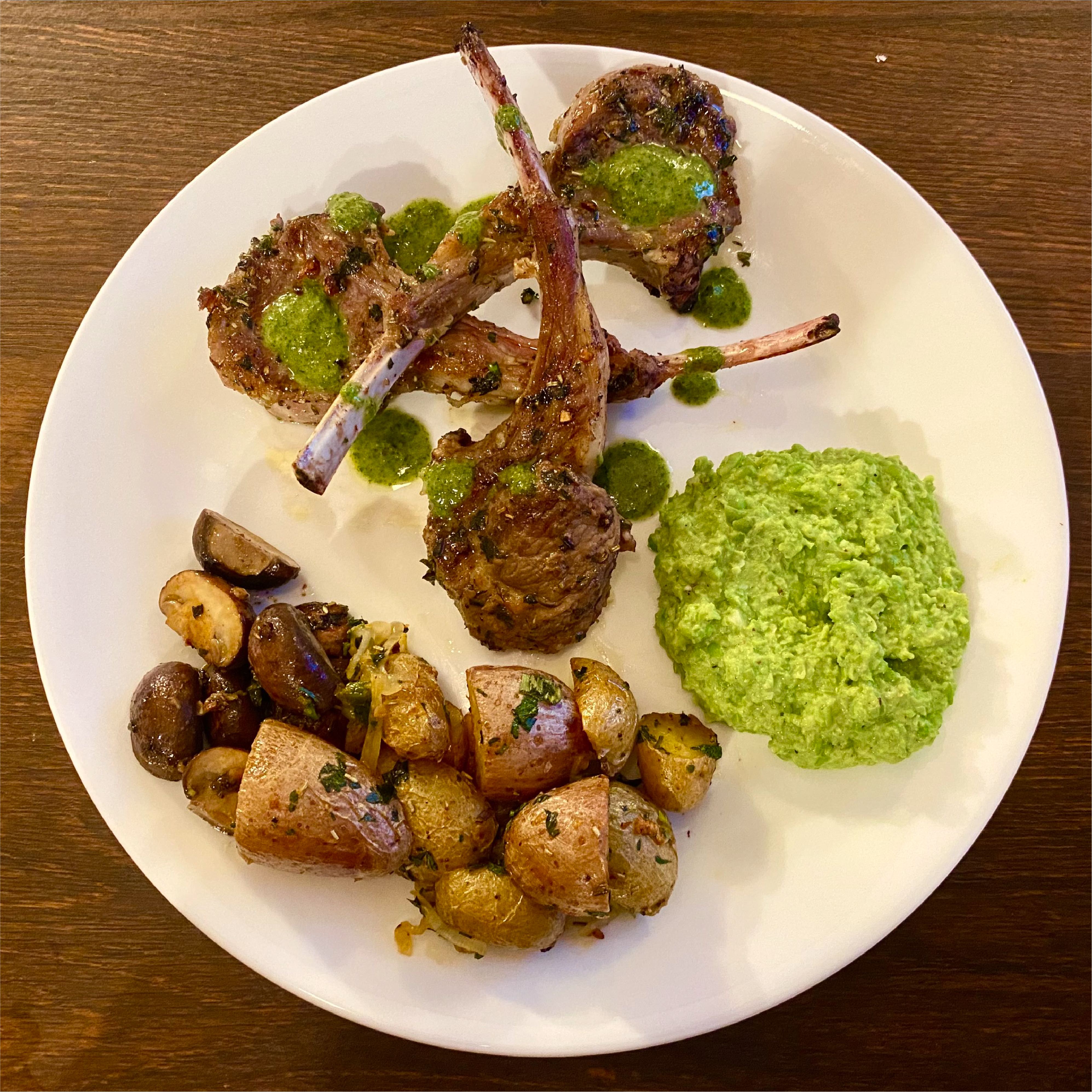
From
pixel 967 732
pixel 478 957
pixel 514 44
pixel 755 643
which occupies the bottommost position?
pixel 478 957

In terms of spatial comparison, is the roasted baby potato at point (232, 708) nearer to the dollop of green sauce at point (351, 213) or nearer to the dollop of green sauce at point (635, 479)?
the dollop of green sauce at point (635, 479)

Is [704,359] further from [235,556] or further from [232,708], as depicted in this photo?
[232,708]

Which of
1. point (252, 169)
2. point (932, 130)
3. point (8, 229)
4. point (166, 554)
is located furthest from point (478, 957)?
point (932, 130)

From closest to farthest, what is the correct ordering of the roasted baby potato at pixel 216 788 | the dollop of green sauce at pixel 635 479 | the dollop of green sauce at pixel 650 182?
1. the roasted baby potato at pixel 216 788
2. the dollop of green sauce at pixel 650 182
3. the dollop of green sauce at pixel 635 479

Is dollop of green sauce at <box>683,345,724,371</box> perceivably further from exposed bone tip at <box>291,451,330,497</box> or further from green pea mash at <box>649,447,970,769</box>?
exposed bone tip at <box>291,451,330,497</box>

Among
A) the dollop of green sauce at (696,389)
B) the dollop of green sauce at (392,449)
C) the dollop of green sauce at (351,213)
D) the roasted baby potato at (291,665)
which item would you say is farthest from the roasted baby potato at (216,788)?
the dollop of green sauce at (696,389)

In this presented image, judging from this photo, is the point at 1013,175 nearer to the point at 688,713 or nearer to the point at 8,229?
the point at 688,713

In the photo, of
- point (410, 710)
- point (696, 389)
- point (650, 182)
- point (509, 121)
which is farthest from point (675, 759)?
point (509, 121)
